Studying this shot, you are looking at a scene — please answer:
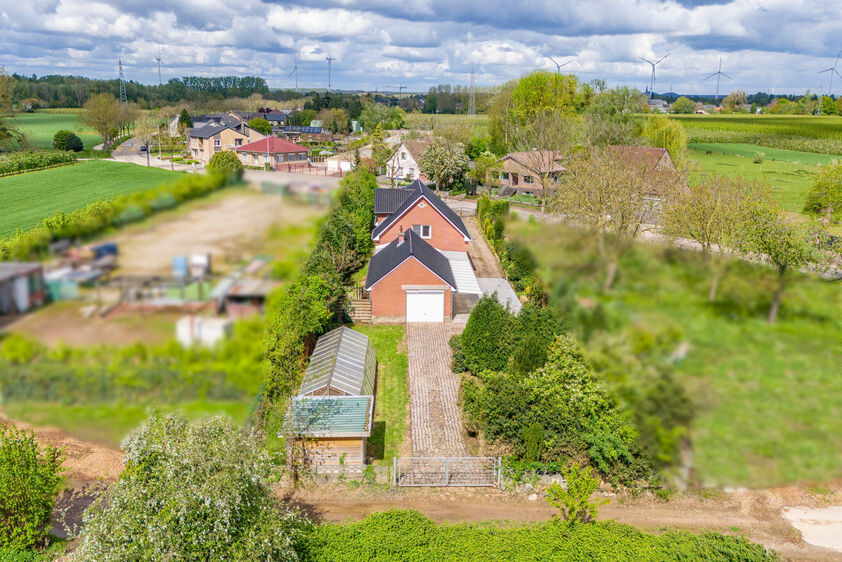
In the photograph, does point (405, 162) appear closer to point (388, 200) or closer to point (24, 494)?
point (388, 200)

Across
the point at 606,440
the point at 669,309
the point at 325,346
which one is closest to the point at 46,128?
the point at 325,346

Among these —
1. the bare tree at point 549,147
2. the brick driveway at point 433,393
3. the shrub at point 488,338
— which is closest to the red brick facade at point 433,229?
the brick driveway at point 433,393

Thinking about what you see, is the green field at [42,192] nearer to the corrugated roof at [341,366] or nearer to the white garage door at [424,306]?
the white garage door at [424,306]

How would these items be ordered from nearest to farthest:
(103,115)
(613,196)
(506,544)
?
(506,544) < (613,196) < (103,115)

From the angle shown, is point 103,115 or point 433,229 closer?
point 433,229

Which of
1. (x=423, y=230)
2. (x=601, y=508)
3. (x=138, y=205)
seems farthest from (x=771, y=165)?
(x=138, y=205)

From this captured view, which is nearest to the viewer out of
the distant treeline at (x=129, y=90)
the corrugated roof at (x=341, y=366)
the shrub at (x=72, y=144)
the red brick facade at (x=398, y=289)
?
the corrugated roof at (x=341, y=366)

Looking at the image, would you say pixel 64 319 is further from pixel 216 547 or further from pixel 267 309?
pixel 216 547
